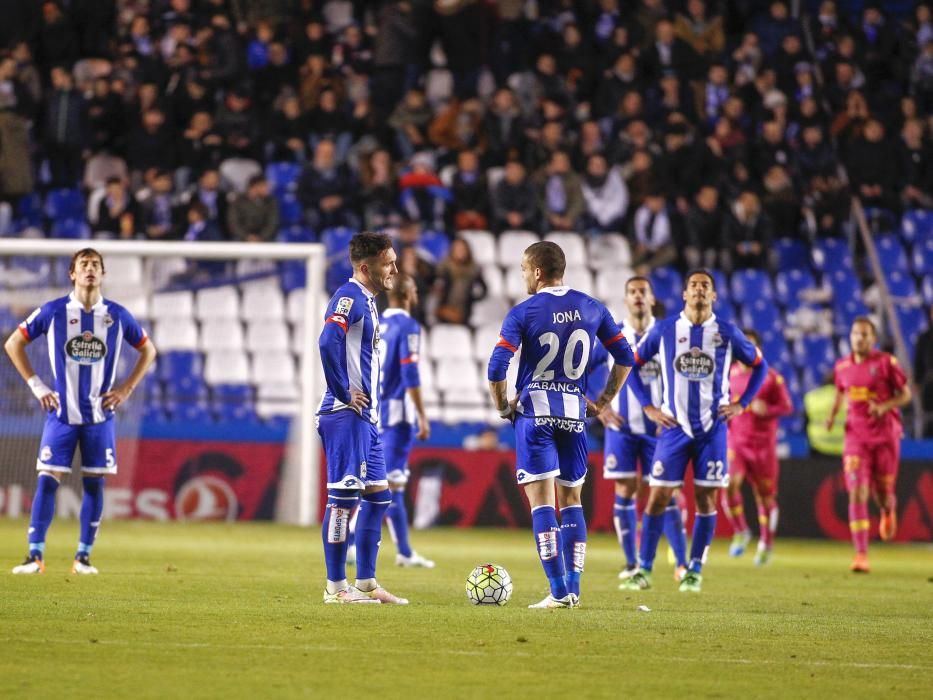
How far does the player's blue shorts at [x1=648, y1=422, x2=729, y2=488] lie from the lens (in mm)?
11391

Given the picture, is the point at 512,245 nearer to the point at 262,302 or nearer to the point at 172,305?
the point at 262,302

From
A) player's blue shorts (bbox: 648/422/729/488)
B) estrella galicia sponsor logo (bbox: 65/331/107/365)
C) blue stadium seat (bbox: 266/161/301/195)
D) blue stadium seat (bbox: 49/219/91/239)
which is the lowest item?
player's blue shorts (bbox: 648/422/729/488)

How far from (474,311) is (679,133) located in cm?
507

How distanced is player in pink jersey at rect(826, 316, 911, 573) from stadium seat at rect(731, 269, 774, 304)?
6.76 metres

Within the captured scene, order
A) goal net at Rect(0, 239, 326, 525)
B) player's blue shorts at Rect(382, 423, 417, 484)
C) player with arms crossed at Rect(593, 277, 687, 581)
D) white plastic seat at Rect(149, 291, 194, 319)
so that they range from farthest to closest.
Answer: white plastic seat at Rect(149, 291, 194, 319), goal net at Rect(0, 239, 326, 525), player's blue shorts at Rect(382, 423, 417, 484), player with arms crossed at Rect(593, 277, 687, 581)

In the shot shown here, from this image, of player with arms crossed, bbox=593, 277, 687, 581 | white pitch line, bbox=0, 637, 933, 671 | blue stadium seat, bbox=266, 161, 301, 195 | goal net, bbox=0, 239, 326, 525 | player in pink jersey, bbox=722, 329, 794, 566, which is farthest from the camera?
blue stadium seat, bbox=266, 161, 301, 195

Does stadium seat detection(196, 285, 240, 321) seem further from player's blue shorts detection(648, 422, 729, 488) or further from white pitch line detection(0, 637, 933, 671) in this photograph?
white pitch line detection(0, 637, 933, 671)

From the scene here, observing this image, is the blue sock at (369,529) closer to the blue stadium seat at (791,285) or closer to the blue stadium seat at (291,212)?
the blue stadium seat at (291,212)

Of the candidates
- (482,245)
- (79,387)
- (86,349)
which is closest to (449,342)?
(482,245)

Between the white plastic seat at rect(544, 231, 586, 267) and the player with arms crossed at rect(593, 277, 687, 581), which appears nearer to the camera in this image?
the player with arms crossed at rect(593, 277, 687, 581)

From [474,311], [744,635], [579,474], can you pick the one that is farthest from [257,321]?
[744,635]

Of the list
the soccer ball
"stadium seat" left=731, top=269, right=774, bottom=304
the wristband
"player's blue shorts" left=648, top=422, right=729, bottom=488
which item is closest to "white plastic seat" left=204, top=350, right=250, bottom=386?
"stadium seat" left=731, top=269, right=774, bottom=304

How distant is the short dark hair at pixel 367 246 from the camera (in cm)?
952

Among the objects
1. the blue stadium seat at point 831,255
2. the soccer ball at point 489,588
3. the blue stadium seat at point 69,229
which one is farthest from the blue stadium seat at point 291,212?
the soccer ball at point 489,588
